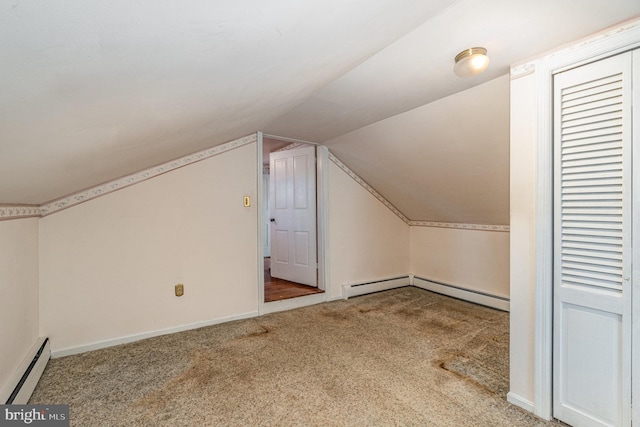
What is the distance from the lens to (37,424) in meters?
1.52

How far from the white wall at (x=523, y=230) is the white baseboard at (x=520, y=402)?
13 millimetres

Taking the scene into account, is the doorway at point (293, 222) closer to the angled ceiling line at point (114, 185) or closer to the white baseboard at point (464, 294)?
the angled ceiling line at point (114, 185)

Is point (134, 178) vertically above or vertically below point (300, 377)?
above

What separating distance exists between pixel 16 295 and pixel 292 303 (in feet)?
7.54

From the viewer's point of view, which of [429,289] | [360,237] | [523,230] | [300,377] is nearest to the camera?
[523,230]

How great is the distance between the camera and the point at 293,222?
418cm

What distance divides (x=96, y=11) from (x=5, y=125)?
0.58m

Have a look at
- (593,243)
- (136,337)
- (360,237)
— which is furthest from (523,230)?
(136,337)

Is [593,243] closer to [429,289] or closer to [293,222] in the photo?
[429,289]

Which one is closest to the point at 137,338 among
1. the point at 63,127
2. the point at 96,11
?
the point at 63,127

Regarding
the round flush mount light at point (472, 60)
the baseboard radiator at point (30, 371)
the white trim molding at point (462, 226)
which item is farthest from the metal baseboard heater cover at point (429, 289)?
the baseboard radiator at point (30, 371)

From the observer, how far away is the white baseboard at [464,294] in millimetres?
3398

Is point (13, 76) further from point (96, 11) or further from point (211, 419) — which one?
point (211, 419)

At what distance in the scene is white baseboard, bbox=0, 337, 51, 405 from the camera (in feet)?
5.34
